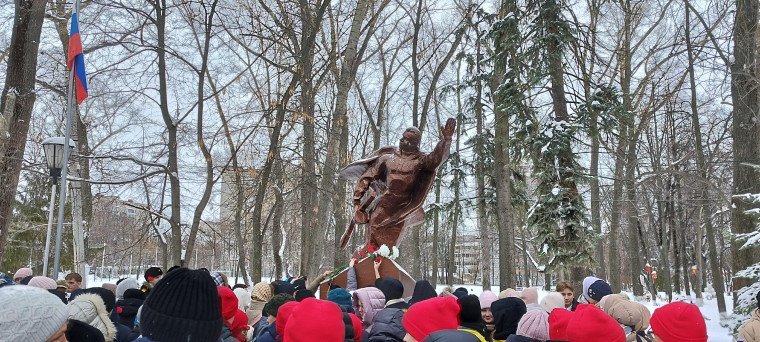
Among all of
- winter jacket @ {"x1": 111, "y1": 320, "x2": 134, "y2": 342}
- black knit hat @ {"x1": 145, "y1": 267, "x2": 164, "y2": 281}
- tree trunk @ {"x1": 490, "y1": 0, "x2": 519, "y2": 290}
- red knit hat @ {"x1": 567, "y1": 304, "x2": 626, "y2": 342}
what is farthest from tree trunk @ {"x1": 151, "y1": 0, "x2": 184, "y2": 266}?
red knit hat @ {"x1": 567, "y1": 304, "x2": 626, "y2": 342}

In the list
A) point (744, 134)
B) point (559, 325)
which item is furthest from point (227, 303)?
point (744, 134)

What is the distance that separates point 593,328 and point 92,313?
2963 mm

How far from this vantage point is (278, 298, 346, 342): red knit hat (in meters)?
2.83

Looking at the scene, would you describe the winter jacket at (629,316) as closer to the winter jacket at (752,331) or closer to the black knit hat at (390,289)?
the winter jacket at (752,331)

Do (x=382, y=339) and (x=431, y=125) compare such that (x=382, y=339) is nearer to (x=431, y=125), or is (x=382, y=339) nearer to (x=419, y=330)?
(x=419, y=330)

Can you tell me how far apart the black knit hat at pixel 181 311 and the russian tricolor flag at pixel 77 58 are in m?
9.12

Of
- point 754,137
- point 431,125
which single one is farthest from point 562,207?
point 431,125

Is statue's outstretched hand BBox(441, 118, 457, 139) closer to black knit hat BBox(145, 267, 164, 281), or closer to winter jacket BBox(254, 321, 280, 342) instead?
black knit hat BBox(145, 267, 164, 281)

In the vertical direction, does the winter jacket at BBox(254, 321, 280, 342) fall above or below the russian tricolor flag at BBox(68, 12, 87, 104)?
below

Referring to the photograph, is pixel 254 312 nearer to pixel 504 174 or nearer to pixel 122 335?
pixel 122 335

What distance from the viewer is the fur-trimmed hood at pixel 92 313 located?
3.43 meters

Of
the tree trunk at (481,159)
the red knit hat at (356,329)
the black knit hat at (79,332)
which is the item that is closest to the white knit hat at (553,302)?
the red knit hat at (356,329)

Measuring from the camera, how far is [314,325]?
283cm

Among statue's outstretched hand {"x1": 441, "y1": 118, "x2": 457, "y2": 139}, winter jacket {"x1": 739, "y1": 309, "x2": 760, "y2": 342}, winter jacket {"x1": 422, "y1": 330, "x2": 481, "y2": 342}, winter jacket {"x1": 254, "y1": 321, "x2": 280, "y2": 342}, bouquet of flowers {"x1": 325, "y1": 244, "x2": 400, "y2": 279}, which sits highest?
statue's outstretched hand {"x1": 441, "y1": 118, "x2": 457, "y2": 139}
